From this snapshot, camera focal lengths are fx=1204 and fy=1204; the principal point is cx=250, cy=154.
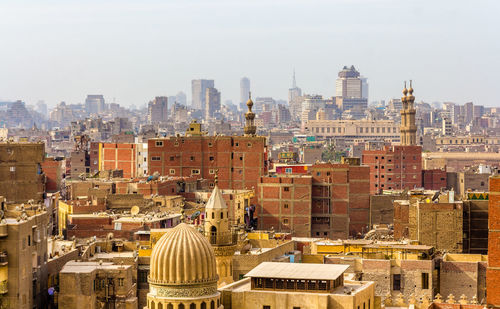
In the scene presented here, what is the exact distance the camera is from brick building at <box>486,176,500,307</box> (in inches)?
1588

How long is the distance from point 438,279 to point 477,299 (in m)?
2.18

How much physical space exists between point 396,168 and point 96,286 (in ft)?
279

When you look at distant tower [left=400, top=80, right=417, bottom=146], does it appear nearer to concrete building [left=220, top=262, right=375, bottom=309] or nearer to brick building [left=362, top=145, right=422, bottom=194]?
brick building [left=362, top=145, right=422, bottom=194]

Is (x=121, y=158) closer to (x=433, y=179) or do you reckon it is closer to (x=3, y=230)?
(x=433, y=179)

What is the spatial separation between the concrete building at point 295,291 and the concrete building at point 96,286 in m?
9.19

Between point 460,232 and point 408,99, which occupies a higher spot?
point 408,99

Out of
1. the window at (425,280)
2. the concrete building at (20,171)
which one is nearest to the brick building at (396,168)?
the concrete building at (20,171)

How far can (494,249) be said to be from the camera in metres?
40.6

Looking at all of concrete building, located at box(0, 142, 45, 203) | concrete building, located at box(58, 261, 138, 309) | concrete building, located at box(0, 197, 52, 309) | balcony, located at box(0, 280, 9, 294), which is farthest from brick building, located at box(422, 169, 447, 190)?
balcony, located at box(0, 280, 9, 294)

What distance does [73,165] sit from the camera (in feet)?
450

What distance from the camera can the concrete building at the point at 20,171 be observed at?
6969cm

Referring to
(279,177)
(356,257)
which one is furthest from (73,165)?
(356,257)

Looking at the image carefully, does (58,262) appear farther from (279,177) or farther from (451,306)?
(279,177)

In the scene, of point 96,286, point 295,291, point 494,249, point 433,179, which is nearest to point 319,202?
point 96,286
